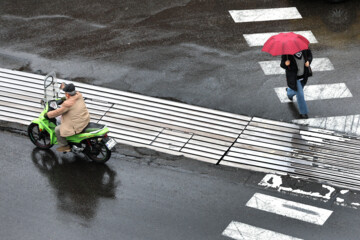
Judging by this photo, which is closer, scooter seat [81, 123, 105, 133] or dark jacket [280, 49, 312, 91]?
scooter seat [81, 123, 105, 133]

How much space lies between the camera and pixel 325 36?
656 inches

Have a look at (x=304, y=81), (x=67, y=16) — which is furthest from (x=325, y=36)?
(x=67, y=16)

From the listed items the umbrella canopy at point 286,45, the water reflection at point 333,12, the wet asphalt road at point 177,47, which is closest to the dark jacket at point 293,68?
the umbrella canopy at point 286,45

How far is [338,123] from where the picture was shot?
44.0ft

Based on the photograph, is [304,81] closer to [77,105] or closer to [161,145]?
[161,145]

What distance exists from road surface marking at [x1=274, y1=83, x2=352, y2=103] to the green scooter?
4440 mm

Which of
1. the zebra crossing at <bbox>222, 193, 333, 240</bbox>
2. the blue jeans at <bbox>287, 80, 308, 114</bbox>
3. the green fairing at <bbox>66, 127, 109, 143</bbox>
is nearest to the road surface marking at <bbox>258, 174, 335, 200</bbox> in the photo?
the zebra crossing at <bbox>222, 193, 333, 240</bbox>

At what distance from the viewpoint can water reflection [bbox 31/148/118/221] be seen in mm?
11289

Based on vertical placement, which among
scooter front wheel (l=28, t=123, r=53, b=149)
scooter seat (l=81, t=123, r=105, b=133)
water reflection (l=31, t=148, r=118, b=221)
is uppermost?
scooter seat (l=81, t=123, r=105, b=133)

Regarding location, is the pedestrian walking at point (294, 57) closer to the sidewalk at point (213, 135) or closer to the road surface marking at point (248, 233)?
the sidewalk at point (213, 135)

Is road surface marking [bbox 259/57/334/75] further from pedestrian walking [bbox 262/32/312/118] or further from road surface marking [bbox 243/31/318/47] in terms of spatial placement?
pedestrian walking [bbox 262/32/312/118]

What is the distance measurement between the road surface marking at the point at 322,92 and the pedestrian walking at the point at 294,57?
571 mm

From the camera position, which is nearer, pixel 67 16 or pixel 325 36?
pixel 325 36

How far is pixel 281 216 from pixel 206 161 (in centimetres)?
213
